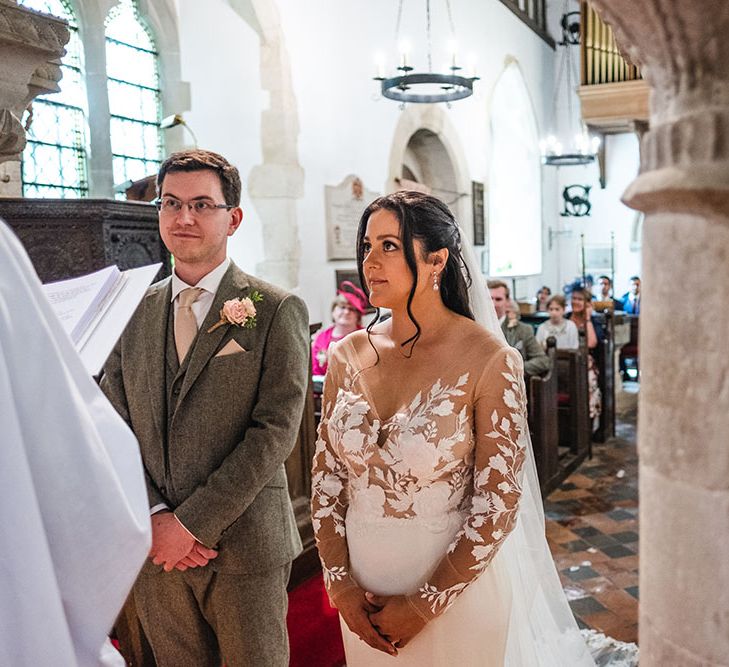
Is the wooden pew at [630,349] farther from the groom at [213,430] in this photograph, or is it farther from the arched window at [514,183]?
the groom at [213,430]

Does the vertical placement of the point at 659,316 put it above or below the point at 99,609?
above

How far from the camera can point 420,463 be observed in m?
1.66

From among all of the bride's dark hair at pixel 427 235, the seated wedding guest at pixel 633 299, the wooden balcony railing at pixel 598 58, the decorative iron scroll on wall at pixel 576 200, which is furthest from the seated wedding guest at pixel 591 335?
the decorative iron scroll on wall at pixel 576 200

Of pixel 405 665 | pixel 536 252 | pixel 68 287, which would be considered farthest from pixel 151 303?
pixel 536 252

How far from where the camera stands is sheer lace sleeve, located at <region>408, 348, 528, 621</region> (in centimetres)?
164

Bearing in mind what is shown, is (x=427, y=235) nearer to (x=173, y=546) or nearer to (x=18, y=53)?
(x=173, y=546)

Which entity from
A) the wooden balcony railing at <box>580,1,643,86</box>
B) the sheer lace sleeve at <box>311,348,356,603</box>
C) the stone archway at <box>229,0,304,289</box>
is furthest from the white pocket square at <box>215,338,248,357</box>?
the wooden balcony railing at <box>580,1,643,86</box>

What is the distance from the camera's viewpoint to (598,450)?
649 centimetres

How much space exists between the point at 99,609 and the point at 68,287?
0.85 m

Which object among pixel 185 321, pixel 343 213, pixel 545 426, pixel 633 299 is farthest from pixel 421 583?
pixel 633 299

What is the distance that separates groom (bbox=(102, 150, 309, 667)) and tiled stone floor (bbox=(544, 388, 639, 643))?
77.8 inches

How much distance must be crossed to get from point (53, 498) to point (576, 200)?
15638 millimetres

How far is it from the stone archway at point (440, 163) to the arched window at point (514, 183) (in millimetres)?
1907

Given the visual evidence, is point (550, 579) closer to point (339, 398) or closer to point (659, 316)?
point (339, 398)
